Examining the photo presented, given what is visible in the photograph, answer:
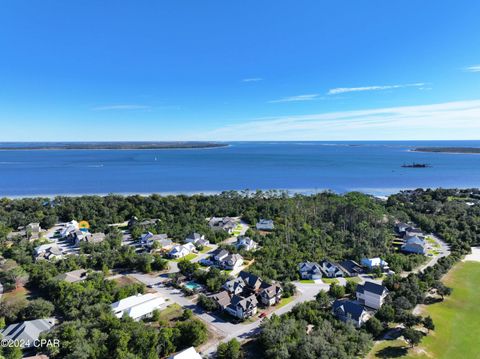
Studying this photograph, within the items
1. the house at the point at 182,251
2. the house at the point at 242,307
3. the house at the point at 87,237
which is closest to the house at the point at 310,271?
the house at the point at 242,307

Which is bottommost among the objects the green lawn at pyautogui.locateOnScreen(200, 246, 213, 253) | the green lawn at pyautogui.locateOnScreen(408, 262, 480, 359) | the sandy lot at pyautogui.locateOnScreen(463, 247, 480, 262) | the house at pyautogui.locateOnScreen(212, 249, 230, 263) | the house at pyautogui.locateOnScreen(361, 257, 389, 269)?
the sandy lot at pyautogui.locateOnScreen(463, 247, 480, 262)

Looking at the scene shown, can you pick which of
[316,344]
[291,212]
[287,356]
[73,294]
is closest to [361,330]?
[316,344]

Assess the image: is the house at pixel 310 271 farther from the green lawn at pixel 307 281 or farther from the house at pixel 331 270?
the house at pixel 331 270

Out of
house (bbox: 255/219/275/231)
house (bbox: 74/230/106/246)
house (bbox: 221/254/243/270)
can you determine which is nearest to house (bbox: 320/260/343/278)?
house (bbox: 221/254/243/270)

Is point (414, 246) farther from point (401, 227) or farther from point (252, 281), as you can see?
point (252, 281)

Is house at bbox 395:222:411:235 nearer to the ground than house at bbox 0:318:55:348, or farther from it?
nearer to the ground

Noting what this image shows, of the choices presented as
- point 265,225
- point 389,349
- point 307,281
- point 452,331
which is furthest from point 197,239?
point 452,331

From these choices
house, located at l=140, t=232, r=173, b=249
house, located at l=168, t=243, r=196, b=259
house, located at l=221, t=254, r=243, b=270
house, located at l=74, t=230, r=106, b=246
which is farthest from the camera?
house, located at l=74, t=230, r=106, b=246

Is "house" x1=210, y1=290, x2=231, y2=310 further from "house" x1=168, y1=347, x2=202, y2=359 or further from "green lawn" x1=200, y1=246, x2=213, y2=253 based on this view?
"green lawn" x1=200, y1=246, x2=213, y2=253
